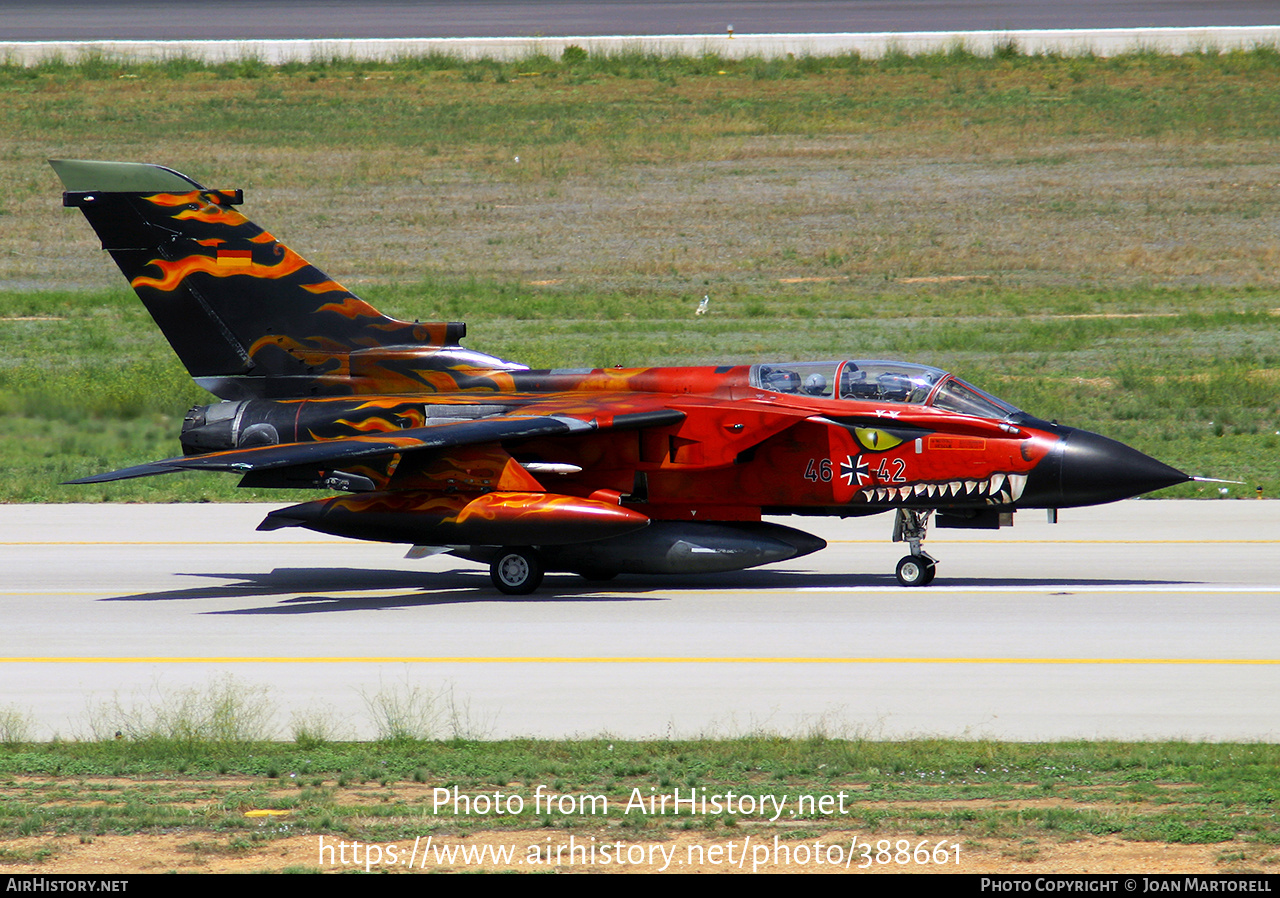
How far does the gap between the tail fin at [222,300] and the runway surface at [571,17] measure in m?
40.8

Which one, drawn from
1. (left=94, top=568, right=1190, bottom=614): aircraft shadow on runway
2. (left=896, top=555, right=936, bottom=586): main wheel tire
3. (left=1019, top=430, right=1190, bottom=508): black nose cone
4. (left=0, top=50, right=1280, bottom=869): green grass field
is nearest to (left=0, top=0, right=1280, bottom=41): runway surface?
(left=0, top=50, right=1280, bottom=869): green grass field

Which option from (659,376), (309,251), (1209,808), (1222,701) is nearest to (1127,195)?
(309,251)

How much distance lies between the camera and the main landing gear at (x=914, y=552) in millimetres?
14930

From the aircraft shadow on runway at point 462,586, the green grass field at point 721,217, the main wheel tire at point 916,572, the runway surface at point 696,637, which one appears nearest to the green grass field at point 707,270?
the green grass field at point 721,217

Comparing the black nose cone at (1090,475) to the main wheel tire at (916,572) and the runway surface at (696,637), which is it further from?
the main wheel tire at (916,572)

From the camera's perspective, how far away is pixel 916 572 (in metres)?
14.9

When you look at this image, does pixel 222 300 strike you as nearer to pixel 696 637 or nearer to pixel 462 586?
pixel 462 586

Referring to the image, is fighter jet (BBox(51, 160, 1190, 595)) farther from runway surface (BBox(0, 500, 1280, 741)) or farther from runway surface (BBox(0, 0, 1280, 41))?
runway surface (BBox(0, 0, 1280, 41))

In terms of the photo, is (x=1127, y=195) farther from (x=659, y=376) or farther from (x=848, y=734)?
(x=848, y=734)

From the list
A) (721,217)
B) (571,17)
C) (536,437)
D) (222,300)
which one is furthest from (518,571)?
(571,17)

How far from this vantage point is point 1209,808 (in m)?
7.97

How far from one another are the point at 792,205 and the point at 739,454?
31349 mm
